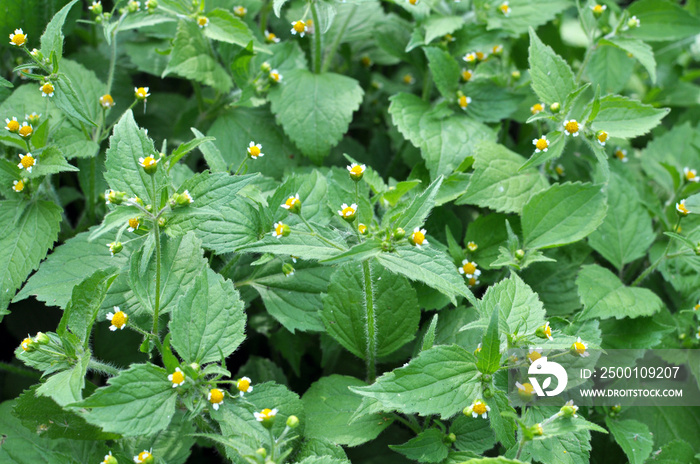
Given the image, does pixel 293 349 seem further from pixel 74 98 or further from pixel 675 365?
pixel 675 365

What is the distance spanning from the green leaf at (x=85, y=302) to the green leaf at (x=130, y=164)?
1.12ft

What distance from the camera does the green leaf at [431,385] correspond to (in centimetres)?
208

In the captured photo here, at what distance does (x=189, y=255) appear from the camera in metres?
2.44

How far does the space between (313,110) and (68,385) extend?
1.91m

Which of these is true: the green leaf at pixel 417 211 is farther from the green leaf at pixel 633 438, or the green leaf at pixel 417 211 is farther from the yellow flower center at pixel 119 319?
the green leaf at pixel 633 438

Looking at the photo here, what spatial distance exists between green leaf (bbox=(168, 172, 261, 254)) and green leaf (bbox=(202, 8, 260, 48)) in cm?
106

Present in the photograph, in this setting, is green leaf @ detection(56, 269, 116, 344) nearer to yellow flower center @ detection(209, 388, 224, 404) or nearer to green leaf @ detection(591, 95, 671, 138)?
yellow flower center @ detection(209, 388, 224, 404)

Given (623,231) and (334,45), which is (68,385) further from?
(623,231)

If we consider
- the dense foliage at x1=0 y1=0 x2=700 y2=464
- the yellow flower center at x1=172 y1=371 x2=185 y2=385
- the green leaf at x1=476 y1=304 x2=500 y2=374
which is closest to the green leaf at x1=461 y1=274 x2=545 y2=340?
the dense foliage at x1=0 y1=0 x2=700 y2=464

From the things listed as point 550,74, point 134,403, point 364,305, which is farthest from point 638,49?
point 134,403

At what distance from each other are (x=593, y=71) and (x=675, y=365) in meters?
1.84

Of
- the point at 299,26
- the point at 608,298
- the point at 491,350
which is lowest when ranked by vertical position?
the point at 608,298

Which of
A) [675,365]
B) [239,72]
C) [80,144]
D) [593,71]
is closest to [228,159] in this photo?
[239,72]

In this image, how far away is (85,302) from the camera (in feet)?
7.14
